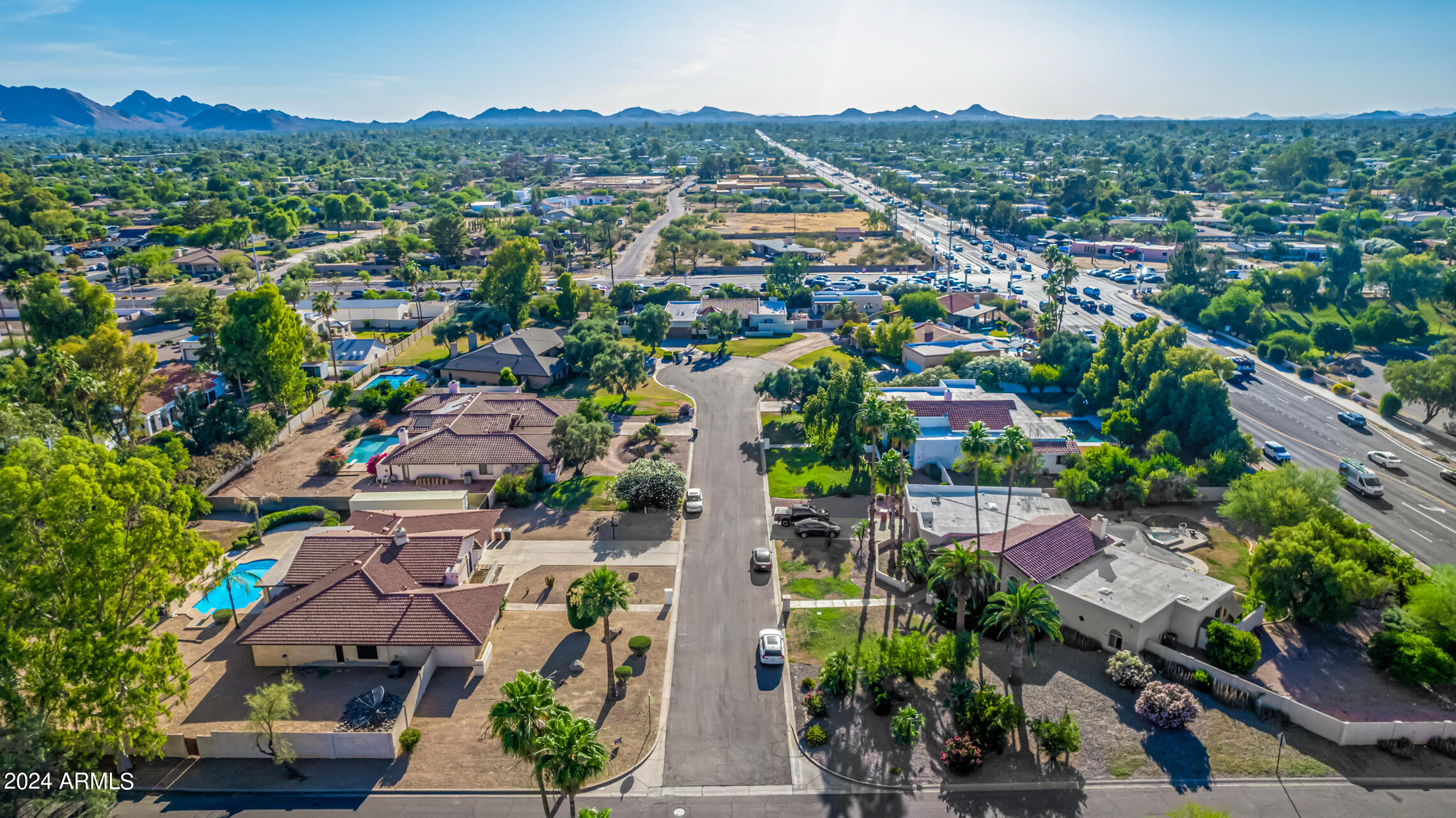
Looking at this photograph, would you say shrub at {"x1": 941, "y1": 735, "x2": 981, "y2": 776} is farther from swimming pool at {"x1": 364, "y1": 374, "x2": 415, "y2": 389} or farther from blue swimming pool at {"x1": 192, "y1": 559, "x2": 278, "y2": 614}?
swimming pool at {"x1": 364, "y1": 374, "x2": 415, "y2": 389}

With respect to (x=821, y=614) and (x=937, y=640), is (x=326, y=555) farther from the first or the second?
(x=937, y=640)

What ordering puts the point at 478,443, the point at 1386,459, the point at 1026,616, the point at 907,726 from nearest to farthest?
the point at 907,726
the point at 1026,616
the point at 478,443
the point at 1386,459

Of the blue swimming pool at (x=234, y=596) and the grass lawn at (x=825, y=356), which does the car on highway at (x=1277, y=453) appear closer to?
the grass lawn at (x=825, y=356)

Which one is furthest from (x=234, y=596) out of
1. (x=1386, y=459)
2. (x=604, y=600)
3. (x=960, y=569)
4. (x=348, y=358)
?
(x=1386, y=459)

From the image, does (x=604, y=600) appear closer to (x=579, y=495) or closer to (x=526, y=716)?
(x=526, y=716)

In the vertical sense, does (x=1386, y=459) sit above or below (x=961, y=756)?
below

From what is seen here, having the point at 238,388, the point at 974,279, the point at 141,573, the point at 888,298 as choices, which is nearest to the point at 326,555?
the point at 141,573
